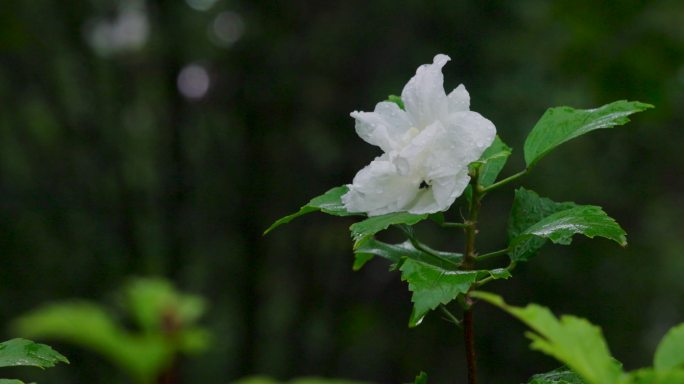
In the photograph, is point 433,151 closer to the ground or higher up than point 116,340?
closer to the ground

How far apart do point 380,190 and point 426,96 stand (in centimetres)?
9

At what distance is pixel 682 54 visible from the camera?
2.44 meters

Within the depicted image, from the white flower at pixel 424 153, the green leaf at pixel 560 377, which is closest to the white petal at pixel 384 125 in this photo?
the white flower at pixel 424 153

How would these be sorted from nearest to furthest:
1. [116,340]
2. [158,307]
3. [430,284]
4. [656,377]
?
[656,377] < [430,284] < [116,340] < [158,307]

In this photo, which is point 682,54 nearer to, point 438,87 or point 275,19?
point 438,87

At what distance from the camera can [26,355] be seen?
694 mm

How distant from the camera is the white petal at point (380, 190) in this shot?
74 centimetres

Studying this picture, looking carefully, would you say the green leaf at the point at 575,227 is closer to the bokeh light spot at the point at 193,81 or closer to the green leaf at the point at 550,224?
the green leaf at the point at 550,224

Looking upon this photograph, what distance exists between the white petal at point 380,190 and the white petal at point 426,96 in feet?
0.17

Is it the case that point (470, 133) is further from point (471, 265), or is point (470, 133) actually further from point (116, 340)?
point (116, 340)

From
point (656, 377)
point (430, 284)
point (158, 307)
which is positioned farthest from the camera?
point (158, 307)

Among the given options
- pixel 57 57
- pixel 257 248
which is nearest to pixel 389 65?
pixel 257 248

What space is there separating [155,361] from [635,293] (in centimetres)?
448

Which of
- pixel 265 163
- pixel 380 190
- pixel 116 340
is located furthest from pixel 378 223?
pixel 265 163
